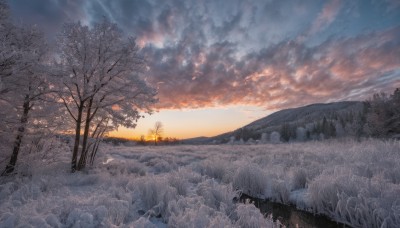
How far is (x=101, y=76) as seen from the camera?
40.5 ft

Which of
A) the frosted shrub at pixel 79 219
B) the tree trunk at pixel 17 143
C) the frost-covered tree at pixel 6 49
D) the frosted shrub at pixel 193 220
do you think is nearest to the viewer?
the frosted shrub at pixel 193 220

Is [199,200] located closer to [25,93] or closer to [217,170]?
[217,170]

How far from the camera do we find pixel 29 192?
646 centimetres


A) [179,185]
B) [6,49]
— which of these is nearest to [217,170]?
[179,185]

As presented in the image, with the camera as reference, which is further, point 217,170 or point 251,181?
point 217,170

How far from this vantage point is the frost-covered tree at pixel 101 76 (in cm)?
1167

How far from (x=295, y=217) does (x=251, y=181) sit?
268 cm

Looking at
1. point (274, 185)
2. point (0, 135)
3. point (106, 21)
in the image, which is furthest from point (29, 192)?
point (106, 21)

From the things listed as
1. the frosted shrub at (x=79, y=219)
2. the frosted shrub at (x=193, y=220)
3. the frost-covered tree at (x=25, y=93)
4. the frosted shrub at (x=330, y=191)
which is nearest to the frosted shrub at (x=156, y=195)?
the frosted shrub at (x=193, y=220)

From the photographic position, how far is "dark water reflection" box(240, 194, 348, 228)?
18.2 feet

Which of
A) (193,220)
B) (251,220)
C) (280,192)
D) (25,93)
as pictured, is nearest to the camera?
(193,220)

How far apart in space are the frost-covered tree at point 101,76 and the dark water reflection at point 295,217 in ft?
28.0

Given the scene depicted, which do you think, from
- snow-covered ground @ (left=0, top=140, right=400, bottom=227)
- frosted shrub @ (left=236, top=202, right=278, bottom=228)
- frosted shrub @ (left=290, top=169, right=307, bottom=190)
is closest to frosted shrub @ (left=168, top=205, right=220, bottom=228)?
snow-covered ground @ (left=0, top=140, right=400, bottom=227)

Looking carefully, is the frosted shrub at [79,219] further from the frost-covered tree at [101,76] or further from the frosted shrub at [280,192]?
the frost-covered tree at [101,76]
